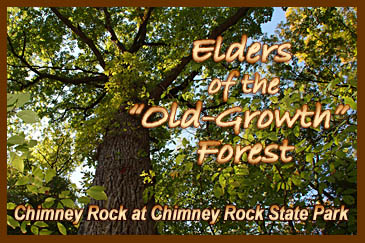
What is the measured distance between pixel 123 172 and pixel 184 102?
184 centimetres

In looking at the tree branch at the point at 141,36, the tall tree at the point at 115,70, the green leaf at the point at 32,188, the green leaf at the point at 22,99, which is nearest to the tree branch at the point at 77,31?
the tall tree at the point at 115,70

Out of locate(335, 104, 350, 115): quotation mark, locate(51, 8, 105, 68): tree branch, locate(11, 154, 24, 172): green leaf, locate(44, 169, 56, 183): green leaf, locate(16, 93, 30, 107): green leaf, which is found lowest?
locate(44, 169, 56, 183): green leaf

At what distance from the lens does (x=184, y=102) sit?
18.3 ft

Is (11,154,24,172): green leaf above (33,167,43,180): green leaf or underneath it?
above

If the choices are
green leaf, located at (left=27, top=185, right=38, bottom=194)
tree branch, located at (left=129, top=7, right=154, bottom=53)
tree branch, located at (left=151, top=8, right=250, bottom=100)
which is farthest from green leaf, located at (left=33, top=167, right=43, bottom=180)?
tree branch, located at (left=129, top=7, right=154, bottom=53)

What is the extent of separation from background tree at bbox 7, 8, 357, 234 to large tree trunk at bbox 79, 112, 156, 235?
2 cm

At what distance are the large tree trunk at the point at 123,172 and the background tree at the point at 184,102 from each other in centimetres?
2

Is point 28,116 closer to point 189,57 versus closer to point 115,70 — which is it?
point 115,70

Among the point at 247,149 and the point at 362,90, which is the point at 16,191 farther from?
the point at 362,90

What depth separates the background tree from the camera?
292 cm

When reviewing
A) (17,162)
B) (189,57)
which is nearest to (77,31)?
(189,57)

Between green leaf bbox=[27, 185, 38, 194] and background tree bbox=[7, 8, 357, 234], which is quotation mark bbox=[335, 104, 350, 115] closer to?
background tree bbox=[7, 8, 357, 234]

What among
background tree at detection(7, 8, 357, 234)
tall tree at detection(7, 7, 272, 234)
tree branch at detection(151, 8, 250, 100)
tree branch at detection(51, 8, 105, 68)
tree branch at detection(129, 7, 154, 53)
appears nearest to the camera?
background tree at detection(7, 8, 357, 234)

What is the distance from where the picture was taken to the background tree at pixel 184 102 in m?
2.92
